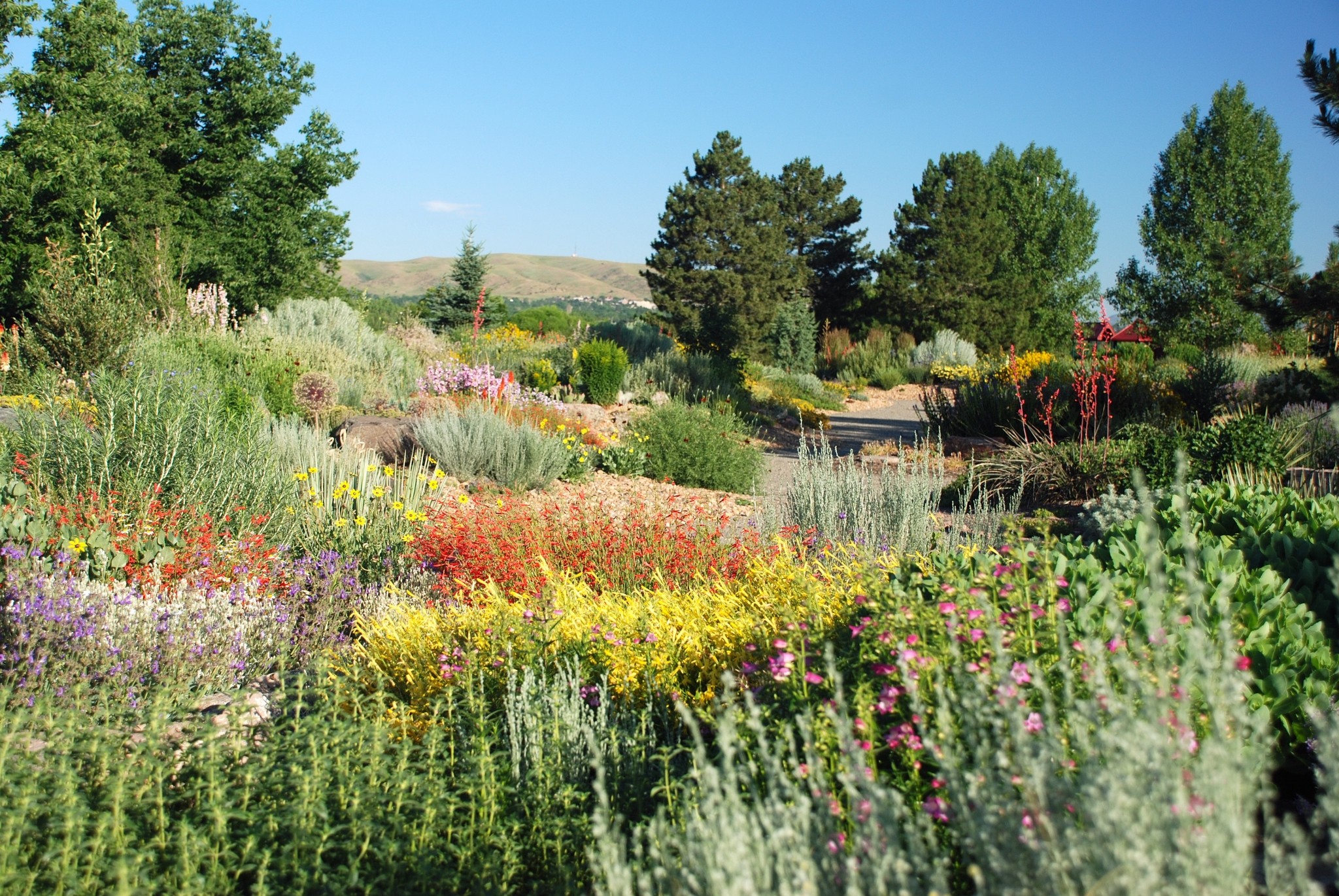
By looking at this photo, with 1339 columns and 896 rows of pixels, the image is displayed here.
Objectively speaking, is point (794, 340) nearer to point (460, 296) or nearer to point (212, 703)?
point (460, 296)

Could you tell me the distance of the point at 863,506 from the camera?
19.5 feet

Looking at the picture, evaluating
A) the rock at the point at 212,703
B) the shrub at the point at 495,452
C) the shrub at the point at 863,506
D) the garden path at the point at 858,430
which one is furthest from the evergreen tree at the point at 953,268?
the rock at the point at 212,703

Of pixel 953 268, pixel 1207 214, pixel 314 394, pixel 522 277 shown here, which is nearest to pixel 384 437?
pixel 314 394

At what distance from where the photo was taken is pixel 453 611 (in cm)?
406

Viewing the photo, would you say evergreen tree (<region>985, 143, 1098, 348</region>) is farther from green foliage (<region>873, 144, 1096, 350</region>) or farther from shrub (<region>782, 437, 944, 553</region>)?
shrub (<region>782, 437, 944, 553</region>)

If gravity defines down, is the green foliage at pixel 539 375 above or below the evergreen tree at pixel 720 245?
below

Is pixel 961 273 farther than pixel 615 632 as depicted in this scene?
Yes

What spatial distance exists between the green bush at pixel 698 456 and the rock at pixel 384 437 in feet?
8.15

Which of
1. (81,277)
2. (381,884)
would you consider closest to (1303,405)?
(381,884)

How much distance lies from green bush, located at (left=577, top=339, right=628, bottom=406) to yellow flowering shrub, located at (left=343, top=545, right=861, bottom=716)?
35.4 feet

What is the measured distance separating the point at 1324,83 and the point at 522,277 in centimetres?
14522

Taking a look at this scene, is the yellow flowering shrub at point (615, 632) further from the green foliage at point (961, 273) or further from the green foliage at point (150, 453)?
the green foliage at point (961, 273)

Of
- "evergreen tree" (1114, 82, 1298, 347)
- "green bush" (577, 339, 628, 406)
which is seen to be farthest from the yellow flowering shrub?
"evergreen tree" (1114, 82, 1298, 347)

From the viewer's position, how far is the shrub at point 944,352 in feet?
89.9
